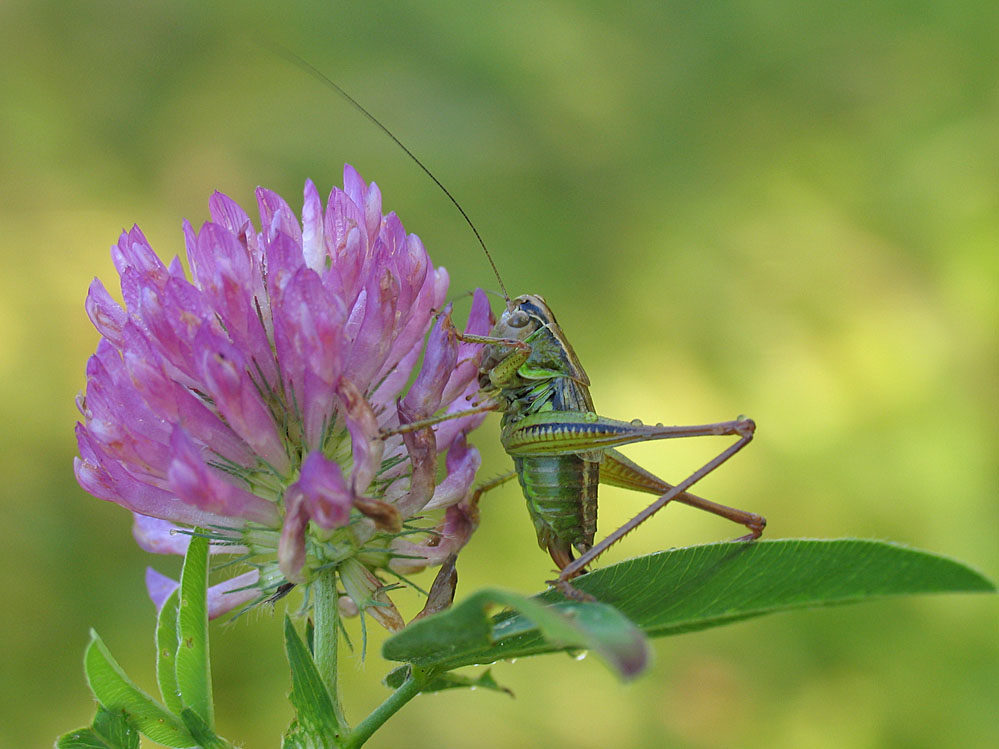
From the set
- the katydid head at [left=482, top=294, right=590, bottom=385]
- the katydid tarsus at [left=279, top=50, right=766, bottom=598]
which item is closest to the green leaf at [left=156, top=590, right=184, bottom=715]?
the katydid tarsus at [left=279, top=50, right=766, bottom=598]

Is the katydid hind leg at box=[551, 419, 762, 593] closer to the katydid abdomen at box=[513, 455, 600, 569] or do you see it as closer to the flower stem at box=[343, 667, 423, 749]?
the katydid abdomen at box=[513, 455, 600, 569]

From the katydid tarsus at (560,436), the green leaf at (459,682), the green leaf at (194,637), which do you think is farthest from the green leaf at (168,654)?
the katydid tarsus at (560,436)

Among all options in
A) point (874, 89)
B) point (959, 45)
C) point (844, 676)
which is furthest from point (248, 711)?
point (959, 45)

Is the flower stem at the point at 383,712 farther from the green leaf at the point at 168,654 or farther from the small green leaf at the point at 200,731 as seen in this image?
the green leaf at the point at 168,654

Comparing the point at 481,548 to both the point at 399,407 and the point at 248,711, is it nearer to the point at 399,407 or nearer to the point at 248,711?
the point at 248,711

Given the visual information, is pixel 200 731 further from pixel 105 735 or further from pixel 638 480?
pixel 638 480

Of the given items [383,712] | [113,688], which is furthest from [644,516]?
[113,688]
